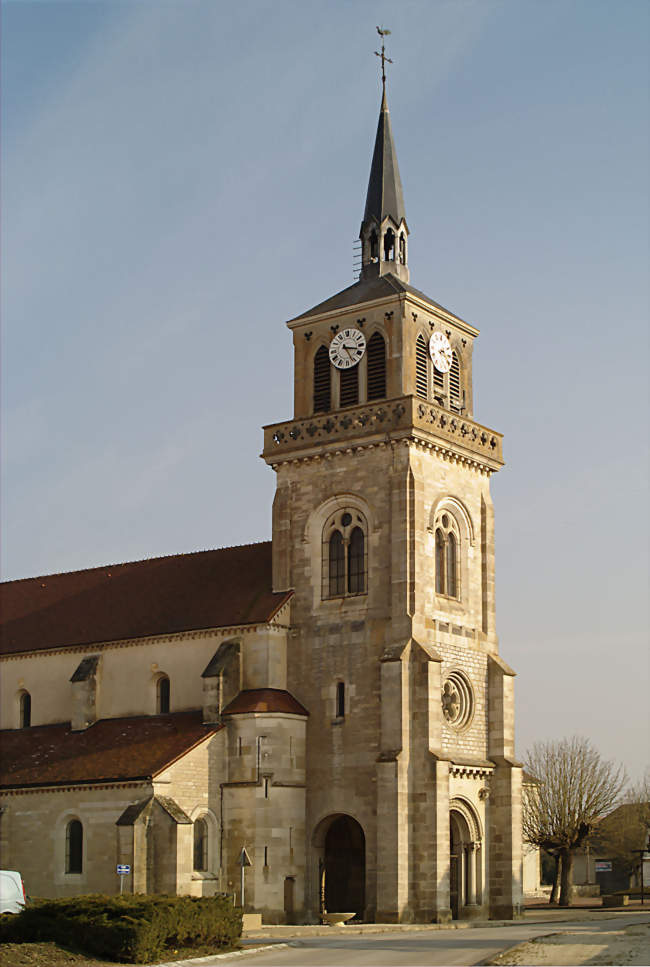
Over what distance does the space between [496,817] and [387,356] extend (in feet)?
58.4

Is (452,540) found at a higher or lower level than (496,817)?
higher

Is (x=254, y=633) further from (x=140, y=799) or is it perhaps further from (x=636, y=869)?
(x=636, y=869)

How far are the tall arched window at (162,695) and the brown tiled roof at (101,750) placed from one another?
0.63 metres

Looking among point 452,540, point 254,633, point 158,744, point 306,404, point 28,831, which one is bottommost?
point 28,831

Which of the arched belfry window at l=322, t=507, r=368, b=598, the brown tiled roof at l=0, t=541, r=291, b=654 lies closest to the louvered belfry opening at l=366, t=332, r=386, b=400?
the arched belfry window at l=322, t=507, r=368, b=598

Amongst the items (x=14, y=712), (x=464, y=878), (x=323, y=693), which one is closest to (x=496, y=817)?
(x=464, y=878)

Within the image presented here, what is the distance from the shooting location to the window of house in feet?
163

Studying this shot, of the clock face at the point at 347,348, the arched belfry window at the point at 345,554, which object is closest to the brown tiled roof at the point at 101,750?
the arched belfry window at the point at 345,554

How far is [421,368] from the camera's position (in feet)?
174

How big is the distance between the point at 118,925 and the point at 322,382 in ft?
94.9

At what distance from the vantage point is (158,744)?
163ft

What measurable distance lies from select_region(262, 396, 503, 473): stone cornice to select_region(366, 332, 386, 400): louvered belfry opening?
1.30 metres

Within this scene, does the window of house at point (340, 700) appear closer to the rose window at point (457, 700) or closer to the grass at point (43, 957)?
the rose window at point (457, 700)

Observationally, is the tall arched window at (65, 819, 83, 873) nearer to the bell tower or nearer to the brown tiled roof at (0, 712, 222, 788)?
the brown tiled roof at (0, 712, 222, 788)
